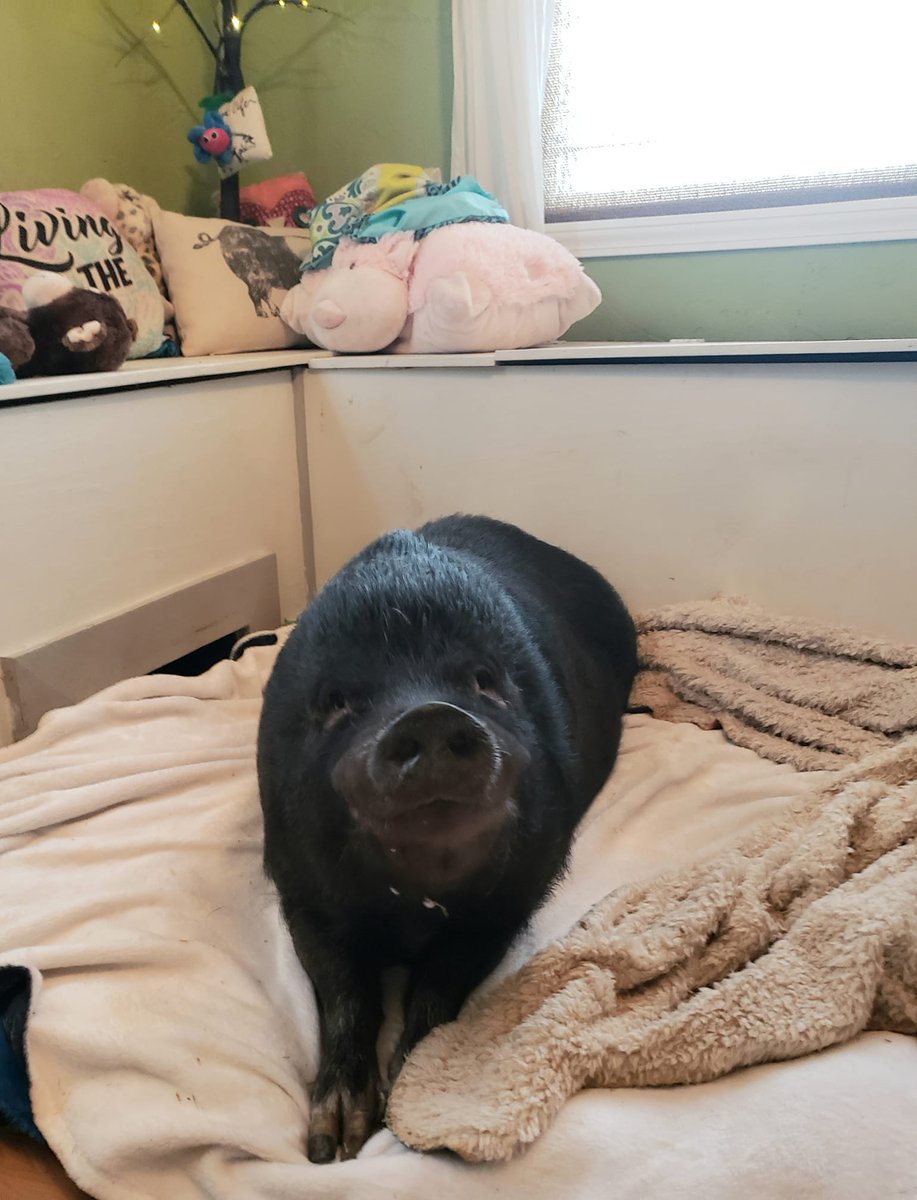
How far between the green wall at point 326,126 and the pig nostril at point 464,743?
5.46 ft

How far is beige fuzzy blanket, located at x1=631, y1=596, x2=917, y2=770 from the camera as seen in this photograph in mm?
1435

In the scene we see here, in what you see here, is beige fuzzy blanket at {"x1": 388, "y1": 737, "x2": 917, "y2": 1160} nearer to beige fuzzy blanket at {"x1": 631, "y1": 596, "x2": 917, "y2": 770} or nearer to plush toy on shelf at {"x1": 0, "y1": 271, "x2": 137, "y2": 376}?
beige fuzzy blanket at {"x1": 631, "y1": 596, "x2": 917, "y2": 770}

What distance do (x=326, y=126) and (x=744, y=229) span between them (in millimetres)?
1180

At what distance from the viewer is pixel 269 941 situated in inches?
42.9

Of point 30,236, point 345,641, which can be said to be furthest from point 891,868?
point 30,236

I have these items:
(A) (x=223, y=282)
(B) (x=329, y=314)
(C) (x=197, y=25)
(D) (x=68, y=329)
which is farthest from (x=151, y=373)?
(C) (x=197, y=25)

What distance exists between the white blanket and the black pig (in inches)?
2.9

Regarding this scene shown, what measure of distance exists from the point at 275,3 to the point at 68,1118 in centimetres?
248

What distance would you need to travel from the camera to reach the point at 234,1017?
0.95 m

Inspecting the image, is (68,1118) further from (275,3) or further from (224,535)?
(275,3)

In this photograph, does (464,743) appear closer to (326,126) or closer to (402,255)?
(402,255)

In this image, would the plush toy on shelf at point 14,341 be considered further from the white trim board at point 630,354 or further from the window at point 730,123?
the window at point 730,123

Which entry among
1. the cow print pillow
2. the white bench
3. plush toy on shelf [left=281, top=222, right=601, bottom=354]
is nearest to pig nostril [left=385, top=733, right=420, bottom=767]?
the white bench

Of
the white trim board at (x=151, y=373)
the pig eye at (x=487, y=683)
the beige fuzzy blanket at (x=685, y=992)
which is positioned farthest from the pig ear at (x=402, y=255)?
the beige fuzzy blanket at (x=685, y=992)
